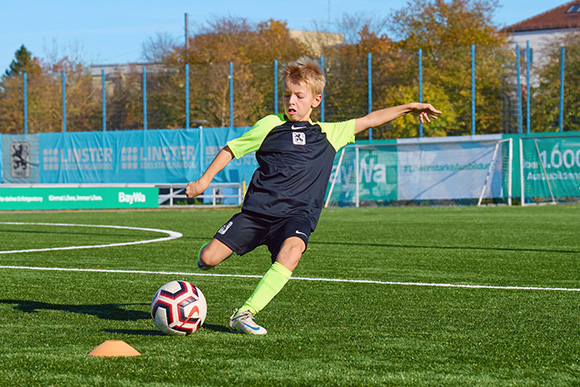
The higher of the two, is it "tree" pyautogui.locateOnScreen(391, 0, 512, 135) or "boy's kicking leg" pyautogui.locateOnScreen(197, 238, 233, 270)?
"tree" pyautogui.locateOnScreen(391, 0, 512, 135)

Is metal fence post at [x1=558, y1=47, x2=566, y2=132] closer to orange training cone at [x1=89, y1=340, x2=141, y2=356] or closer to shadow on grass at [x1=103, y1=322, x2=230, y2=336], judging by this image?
shadow on grass at [x1=103, y1=322, x2=230, y2=336]

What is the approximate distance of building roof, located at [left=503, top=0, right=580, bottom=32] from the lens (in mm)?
61750

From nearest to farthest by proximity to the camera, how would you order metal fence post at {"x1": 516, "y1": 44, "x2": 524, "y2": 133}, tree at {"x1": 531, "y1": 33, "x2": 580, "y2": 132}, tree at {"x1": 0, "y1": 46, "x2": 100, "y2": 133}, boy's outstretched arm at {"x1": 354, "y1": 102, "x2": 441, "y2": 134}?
boy's outstretched arm at {"x1": 354, "y1": 102, "x2": 441, "y2": 134}
tree at {"x1": 531, "y1": 33, "x2": 580, "y2": 132}
metal fence post at {"x1": 516, "y1": 44, "x2": 524, "y2": 133}
tree at {"x1": 0, "y1": 46, "x2": 100, "y2": 133}

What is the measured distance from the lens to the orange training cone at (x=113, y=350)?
374 centimetres

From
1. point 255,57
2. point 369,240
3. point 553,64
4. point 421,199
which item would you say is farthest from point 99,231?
point 255,57

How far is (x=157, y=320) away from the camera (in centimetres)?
444

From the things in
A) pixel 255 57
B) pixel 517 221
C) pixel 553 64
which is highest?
pixel 255 57

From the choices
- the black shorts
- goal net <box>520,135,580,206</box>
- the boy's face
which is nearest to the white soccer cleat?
the black shorts

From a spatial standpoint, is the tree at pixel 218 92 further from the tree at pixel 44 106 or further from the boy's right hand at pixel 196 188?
the boy's right hand at pixel 196 188

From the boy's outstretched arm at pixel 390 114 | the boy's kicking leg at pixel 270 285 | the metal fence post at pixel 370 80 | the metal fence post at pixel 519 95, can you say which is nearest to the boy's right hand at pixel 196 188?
the boy's kicking leg at pixel 270 285

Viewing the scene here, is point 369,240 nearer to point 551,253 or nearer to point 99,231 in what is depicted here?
point 551,253

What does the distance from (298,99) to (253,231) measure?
0.90m

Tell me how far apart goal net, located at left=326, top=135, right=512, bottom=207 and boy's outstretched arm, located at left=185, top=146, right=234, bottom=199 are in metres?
21.8

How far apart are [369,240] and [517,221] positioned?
5822 millimetres
